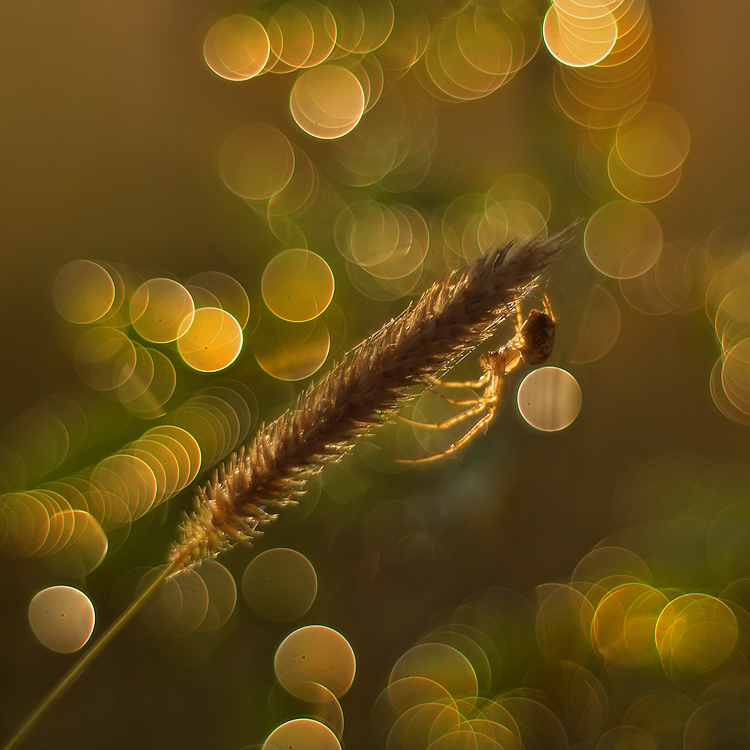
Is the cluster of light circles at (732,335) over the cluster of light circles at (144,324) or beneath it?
over

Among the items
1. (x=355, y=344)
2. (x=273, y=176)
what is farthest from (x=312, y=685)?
(x=273, y=176)

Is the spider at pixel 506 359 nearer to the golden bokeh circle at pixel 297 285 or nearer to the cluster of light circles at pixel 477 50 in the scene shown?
the golden bokeh circle at pixel 297 285

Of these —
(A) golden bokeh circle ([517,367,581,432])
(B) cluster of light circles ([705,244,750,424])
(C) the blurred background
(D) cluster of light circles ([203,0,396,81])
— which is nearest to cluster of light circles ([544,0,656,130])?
(C) the blurred background

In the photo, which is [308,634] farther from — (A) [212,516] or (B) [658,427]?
(B) [658,427]

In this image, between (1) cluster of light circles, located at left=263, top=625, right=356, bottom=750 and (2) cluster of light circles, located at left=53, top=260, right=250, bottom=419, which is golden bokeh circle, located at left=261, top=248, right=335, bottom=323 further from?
(1) cluster of light circles, located at left=263, top=625, right=356, bottom=750

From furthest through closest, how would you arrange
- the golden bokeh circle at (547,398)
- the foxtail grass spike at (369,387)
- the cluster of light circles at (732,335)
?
the cluster of light circles at (732,335) < the golden bokeh circle at (547,398) < the foxtail grass spike at (369,387)

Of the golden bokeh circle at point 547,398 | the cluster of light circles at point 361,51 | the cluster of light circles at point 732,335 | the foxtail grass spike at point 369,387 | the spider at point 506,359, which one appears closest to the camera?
the foxtail grass spike at point 369,387

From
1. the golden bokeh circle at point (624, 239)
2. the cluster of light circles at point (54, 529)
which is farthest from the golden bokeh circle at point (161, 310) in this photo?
the golden bokeh circle at point (624, 239)
